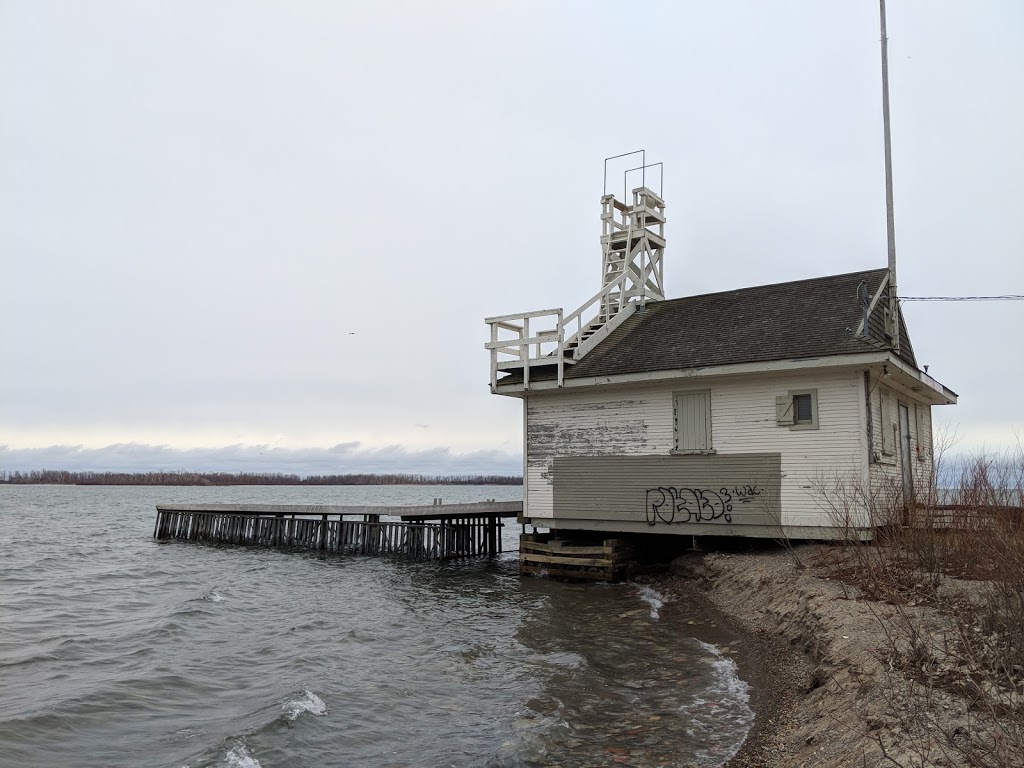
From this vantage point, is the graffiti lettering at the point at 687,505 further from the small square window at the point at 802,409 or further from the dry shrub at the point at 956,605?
the dry shrub at the point at 956,605

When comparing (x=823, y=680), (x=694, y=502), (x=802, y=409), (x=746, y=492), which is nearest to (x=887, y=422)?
(x=802, y=409)

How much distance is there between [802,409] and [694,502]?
3.16 m

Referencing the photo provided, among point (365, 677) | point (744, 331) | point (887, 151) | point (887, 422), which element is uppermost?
point (887, 151)

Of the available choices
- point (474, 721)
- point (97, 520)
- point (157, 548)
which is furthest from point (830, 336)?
point (97, 520)

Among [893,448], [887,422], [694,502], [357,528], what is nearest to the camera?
[887,422]

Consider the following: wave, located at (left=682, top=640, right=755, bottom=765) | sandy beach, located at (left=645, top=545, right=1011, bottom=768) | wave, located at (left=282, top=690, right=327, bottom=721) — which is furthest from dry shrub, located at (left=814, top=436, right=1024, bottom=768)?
wave, located at (left=282, top=690, right=327, bottom=721)

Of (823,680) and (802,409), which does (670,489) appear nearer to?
(802,409)

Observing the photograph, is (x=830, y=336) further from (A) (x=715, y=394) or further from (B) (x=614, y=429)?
(B) (x=614, y=429)

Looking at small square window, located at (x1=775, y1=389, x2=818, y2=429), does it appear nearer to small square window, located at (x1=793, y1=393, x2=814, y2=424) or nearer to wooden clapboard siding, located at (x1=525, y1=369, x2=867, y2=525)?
small square window, located at (x1=793, y1=393, x2=814, y2=424)

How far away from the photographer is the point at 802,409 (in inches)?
645

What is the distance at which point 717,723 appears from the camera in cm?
858

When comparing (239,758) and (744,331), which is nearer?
(239,758)

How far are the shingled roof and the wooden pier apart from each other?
9.35 m

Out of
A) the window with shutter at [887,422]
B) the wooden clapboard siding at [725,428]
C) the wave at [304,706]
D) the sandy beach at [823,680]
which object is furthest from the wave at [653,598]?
the wave at [304,706]
